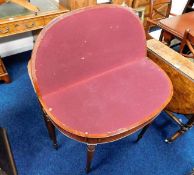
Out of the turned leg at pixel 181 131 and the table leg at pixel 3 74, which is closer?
the turned leg at pixel 181 131

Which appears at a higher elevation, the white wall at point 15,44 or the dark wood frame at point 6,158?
the dark wood frame at point 6,158

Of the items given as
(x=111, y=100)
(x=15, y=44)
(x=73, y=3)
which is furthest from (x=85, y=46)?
(x=15, y=44)

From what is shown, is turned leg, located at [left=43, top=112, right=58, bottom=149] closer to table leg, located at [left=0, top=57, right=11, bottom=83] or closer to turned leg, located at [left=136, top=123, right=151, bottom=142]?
turned leg, located at [left=136, top=123, right=151, bottom=142]

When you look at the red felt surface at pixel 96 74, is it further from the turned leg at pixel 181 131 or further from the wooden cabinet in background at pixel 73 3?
the wooden cabinet in background at pixel 73 3

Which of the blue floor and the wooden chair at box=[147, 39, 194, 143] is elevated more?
the wooden chair at box=[147, 39, 194, 143]

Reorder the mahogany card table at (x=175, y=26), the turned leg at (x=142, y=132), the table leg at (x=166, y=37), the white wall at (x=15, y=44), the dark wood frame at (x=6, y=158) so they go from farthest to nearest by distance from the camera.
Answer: the white wall at (x=15, y=44), the table leg at (x=166, y=37), the mahogany card table at (x=175, y=26), the turned leg at (x=142, y=132), the dark wood frame at (x=6, y=158)

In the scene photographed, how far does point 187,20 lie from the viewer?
200cm

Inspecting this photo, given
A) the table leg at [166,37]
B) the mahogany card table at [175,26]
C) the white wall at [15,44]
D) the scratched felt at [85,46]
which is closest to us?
the scratched felt at [85,46]

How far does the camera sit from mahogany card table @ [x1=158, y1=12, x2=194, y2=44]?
5.92 feet

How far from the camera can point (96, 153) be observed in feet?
5.12

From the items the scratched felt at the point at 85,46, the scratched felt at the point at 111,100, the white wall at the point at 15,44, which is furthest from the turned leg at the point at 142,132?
the white wall at the point at 15,44

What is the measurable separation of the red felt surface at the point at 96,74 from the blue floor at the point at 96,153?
0.64m

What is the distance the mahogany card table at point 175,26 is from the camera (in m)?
1.81

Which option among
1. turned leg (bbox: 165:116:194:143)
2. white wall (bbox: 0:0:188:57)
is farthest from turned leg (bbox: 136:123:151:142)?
white wall (bbox: 0:0:188:57)
